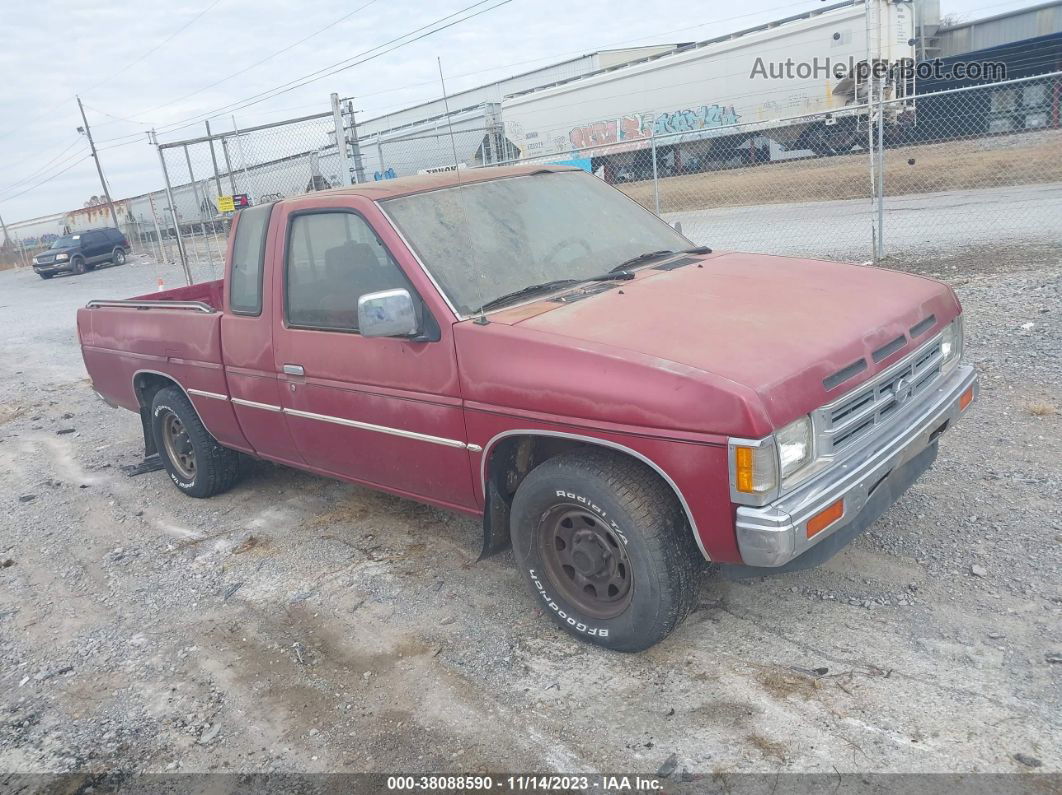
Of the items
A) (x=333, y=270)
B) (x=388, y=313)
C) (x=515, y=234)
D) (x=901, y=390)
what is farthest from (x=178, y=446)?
(x=901, y=390)

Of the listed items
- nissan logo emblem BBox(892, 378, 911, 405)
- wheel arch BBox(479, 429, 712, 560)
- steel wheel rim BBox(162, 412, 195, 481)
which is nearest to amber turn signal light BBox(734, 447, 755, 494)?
wheel arch BBox(479, 429, 712, 560)

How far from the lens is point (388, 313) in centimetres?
346

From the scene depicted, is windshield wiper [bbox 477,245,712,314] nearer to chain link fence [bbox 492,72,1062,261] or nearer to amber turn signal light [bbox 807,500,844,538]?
amber turn signal light [bbox 807,500,844,538]

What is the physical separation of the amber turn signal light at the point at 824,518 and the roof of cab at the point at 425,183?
2.42 metres

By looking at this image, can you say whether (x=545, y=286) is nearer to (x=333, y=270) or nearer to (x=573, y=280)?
(x=573, y=280)

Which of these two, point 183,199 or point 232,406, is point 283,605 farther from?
point 183,199

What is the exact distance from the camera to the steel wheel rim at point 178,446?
18.7ft

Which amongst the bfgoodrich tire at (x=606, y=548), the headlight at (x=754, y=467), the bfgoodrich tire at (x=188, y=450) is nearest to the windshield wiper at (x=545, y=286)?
the bfgoodrich tire at (x=606, y=548)

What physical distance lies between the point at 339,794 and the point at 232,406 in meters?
2.71

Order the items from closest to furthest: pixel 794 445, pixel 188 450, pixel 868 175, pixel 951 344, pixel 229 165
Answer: pixel 794 445 < pixel 951 344 < pixel 188 450 < pixel 229 165 < pixel 868 175

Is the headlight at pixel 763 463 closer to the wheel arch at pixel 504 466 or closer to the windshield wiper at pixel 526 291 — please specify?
the wheel arch at pixel 504 466

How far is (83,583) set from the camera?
460 centimetres

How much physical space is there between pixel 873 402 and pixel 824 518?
584mm

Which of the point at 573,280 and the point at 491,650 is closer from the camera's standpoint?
the point at 491,650
